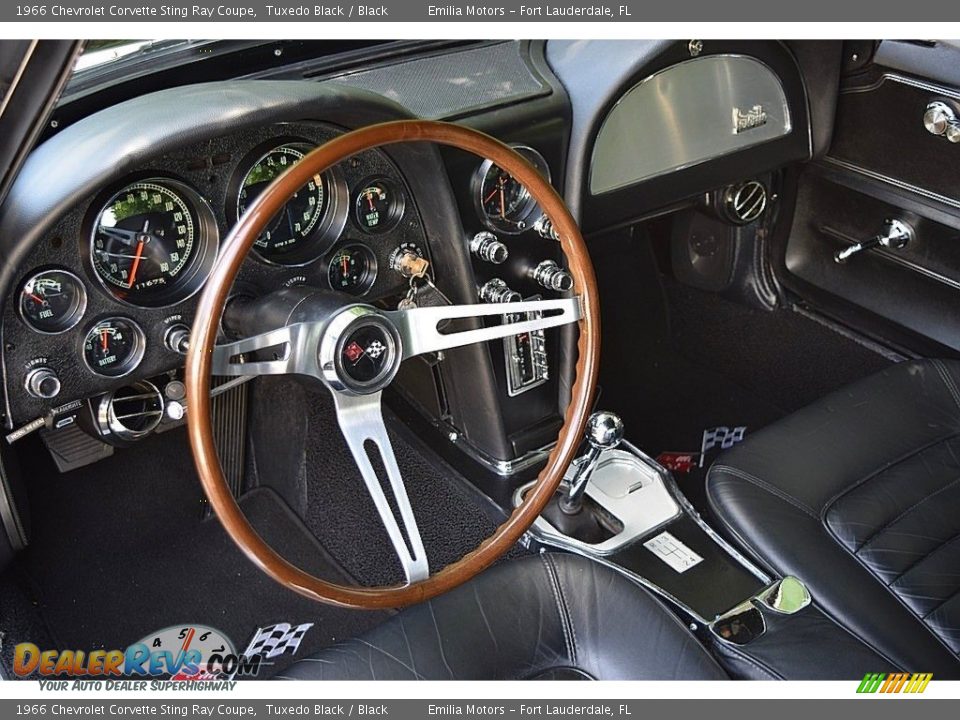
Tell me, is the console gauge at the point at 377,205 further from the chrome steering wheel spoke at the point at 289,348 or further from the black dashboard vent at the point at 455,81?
the chrome steering wheel spoke at the point at 289,348

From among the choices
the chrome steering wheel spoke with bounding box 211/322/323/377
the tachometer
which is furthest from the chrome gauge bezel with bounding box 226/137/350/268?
the chrome steering wheel spoke with bounding box 211/322/323/377

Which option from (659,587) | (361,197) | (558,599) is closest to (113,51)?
(361,197)

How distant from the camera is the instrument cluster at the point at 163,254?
5.10ft

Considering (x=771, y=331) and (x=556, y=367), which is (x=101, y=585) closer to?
(x=556, y=367)

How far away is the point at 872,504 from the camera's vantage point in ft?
6.13

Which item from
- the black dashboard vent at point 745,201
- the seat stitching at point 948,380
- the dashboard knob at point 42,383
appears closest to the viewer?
the dashboard knob at point 42,383

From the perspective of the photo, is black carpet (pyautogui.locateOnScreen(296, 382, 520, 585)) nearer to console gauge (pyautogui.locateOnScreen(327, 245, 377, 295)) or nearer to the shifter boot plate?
the shifter boot plate

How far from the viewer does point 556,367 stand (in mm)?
2174

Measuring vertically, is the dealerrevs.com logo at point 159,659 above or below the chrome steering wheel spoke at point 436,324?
below

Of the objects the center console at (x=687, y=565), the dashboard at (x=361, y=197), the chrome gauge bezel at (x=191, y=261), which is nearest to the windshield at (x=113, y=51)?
the dashboard at (x=361, y=197)

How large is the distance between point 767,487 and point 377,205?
83 centimetres

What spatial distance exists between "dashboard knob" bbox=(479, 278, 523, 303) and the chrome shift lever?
268 millimetres

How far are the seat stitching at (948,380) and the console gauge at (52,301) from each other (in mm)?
1551
